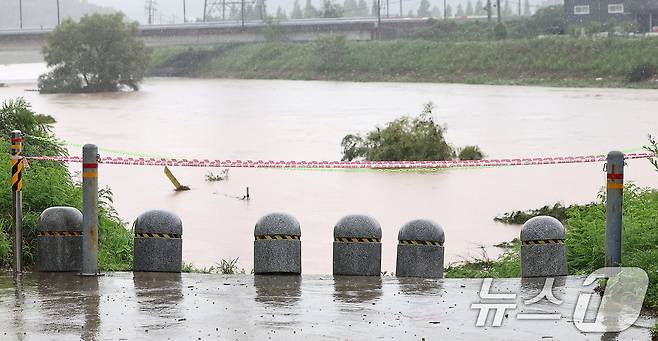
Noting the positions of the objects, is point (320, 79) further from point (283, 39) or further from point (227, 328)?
point (227, 328)

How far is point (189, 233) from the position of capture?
22.0 metres

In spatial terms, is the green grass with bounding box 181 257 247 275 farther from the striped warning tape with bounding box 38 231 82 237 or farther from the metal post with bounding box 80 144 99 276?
the metal post with bounding box 80 144 99 276

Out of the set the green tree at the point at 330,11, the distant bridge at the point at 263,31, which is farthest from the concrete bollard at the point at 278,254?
the green tree at the point at 330,11

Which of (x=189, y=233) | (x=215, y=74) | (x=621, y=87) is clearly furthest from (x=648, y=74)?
(x=189, y=233)

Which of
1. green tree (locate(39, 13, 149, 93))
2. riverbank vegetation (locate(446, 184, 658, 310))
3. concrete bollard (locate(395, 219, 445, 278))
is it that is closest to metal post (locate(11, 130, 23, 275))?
concrete bollard (locate(395, 219, 445, 278))

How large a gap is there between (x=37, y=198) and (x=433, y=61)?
243 feet

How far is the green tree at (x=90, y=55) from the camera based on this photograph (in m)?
75.0

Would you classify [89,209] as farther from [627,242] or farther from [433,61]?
[433,61]

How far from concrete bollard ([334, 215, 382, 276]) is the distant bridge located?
8318 centimetres

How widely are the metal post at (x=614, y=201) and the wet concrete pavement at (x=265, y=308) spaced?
1.18ft

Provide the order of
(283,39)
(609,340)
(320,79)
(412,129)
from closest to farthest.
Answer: (609,340) → (412,129) → (320,79) → (283,39)

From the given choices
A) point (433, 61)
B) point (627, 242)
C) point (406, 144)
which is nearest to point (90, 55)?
point (433, 61)

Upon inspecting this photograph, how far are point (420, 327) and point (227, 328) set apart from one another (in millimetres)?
1204

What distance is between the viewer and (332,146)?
39812 mm
